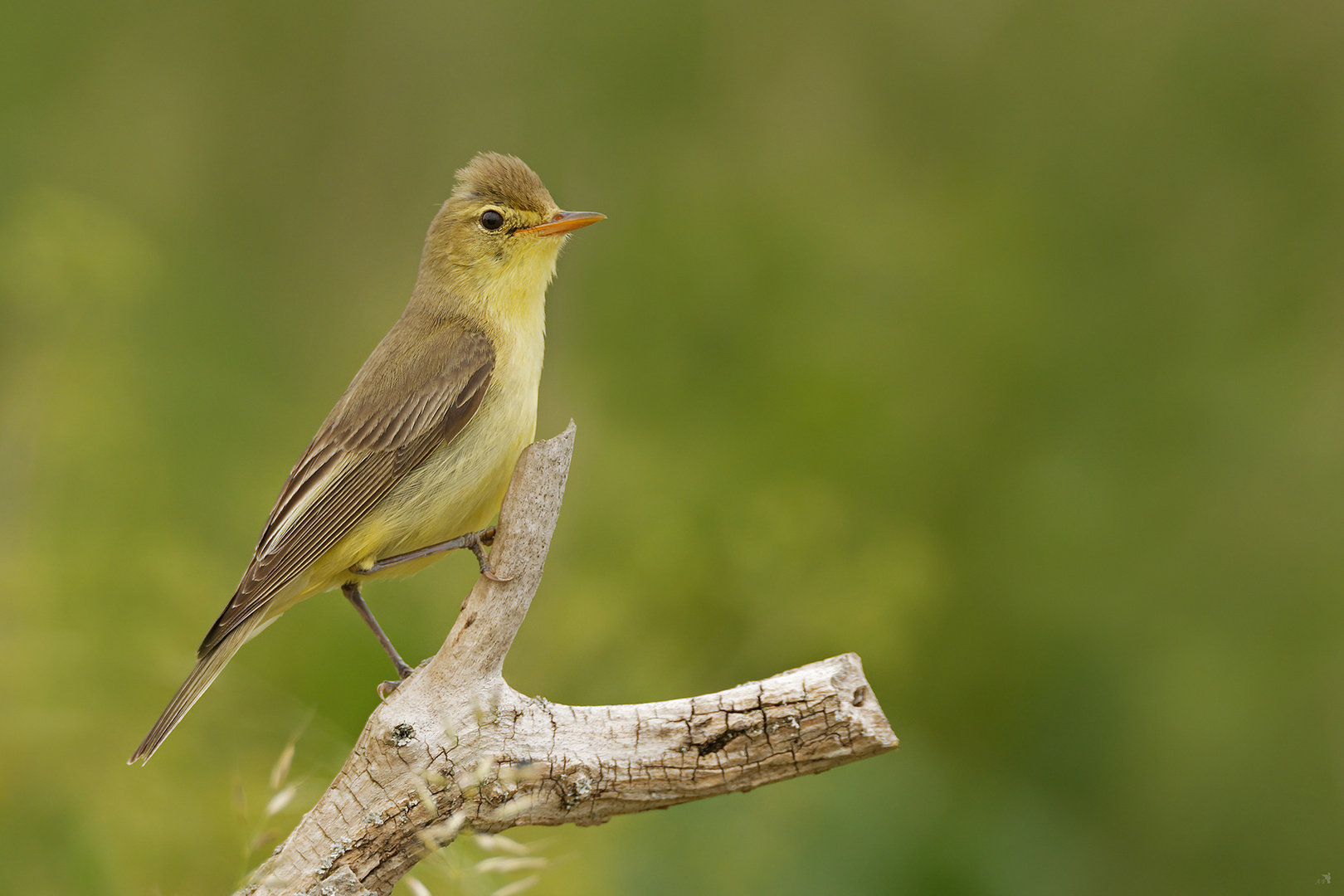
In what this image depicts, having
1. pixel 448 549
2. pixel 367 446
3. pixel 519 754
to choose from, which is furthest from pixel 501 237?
pixel 519 754

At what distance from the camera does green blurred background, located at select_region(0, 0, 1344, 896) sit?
520 centimetres

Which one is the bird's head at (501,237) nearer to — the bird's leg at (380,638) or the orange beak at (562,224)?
the orange beak at (562,224)

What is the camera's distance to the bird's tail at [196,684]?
3.70 meters

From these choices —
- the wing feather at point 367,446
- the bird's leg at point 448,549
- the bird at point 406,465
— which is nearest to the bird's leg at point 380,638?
the bird at point 406,465

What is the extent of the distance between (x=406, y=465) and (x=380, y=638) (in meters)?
0.66

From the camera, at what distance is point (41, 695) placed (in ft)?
16.3

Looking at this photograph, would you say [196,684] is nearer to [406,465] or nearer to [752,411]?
[406,465]

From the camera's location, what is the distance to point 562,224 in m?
4.66

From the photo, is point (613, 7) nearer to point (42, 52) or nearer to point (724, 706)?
point (42, 52)

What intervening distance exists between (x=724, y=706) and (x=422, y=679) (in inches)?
37.7

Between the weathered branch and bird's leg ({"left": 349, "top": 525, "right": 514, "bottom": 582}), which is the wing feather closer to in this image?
bird's leg ({"left": 349, "top": 525, "right": 514, "bottom": 582})

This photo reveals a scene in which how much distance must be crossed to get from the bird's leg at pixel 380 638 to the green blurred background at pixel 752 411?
0.64m

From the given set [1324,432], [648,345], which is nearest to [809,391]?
[648,345]

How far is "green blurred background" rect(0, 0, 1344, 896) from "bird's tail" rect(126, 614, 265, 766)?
0.50 m
